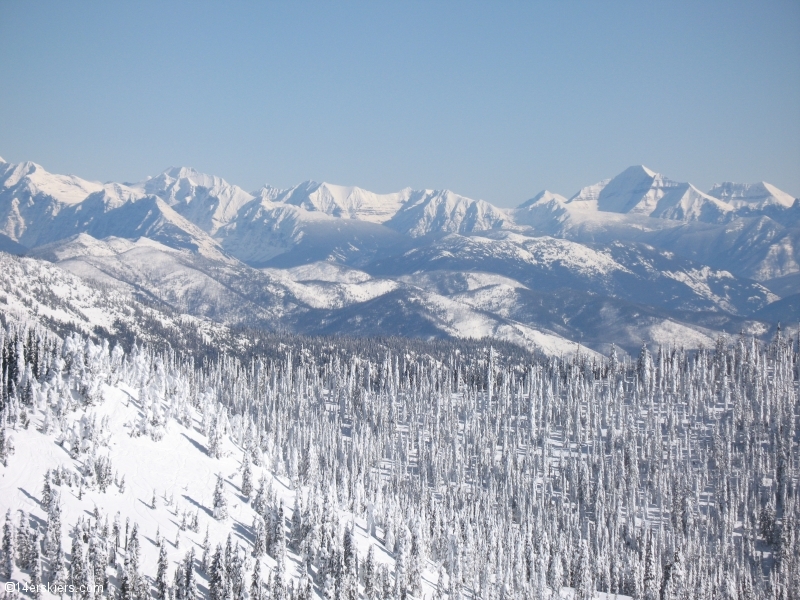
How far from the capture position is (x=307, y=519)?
15200 centimetres

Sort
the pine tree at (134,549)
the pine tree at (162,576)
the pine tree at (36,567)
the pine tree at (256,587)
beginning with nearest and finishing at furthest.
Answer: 1. the pine tree at (36,567)
2. the pine tree at (134,549)
3. the pine tree at (162,576)
4. the pine tree at (256,587)

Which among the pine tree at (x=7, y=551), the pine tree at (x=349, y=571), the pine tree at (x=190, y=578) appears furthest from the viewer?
the pine tree at (x=349, y=571)

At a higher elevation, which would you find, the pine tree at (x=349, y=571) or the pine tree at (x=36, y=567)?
the pine tree at (x=36, y=567)

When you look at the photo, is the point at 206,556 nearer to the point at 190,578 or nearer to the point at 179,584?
the point at 179,584

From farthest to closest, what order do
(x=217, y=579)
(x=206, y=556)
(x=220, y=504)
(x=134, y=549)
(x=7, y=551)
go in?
(x=220, y=504)
(x=206, y=556)
(x=217, y=579)
(x=134, y=549)
(x=7, y=551)

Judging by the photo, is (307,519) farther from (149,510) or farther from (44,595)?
(44,595)

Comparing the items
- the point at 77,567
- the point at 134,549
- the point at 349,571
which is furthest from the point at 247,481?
the point at 77,567

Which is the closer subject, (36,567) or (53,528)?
(36,567)

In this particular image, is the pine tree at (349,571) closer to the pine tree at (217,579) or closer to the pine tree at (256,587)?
the pine tree at (256,587)

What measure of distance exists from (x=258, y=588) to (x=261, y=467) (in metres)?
53.6

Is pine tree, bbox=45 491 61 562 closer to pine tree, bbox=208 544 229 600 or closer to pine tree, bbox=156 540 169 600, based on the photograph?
pine tree, bbox=156 540 169 600

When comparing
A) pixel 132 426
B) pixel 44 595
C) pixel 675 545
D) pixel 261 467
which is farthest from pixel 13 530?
pixel 675 545

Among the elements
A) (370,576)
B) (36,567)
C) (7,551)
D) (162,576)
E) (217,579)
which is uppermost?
(7,551)

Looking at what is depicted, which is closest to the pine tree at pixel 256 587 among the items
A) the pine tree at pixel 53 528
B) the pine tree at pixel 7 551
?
the pine tree at pixel 53 528
